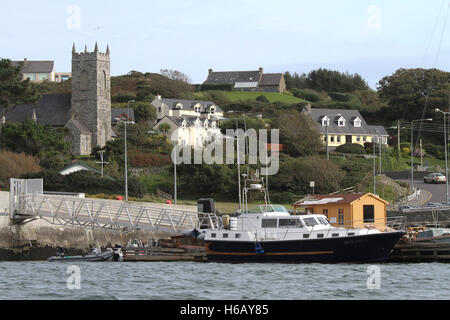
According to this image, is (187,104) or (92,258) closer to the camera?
(92,258)

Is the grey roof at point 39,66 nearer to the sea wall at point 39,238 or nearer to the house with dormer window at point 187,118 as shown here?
the house with dormer window at point 187,118

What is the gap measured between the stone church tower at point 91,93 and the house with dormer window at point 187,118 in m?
8.96

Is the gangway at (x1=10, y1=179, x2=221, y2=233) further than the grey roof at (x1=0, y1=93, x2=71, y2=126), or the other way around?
the grey roof at (x1=0, y1=93, x2=71, y2=126)

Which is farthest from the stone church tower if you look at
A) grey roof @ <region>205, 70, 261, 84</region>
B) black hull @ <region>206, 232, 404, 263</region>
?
black hull @ <region>206, 232, 404, 263</region>

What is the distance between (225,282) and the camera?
3394 centimetres

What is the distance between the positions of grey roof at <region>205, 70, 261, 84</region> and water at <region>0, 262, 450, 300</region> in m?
130

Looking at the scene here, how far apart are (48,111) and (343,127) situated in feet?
138

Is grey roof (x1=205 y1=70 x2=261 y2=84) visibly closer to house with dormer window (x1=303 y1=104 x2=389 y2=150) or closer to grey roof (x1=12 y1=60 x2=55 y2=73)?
grey roof (x1=12 y1=60 x2=55 y2=73)

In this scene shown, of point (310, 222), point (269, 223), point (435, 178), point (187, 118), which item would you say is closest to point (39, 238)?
point (269, 223)

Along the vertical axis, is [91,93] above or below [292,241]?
above

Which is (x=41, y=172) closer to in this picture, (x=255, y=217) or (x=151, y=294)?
(x=255, y=217)

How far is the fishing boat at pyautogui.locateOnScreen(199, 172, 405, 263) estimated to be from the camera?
41.9 m

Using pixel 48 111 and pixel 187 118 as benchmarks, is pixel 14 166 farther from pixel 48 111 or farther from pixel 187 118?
pixel 187 118

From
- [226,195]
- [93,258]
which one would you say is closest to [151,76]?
[226,195]
